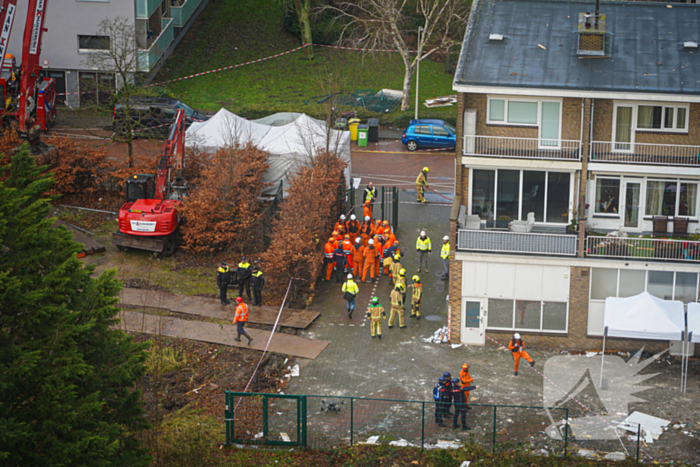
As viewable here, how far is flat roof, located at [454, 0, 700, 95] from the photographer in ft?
83.3

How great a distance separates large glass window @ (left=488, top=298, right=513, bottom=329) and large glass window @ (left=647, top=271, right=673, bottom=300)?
3.91 meters

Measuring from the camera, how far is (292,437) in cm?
2017

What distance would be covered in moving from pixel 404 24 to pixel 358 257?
2532 centimetres

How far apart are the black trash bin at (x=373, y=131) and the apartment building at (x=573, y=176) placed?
16.3 meters

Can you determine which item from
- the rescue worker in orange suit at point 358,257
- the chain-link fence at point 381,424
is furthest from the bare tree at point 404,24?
the chain-link fence at point 381,424

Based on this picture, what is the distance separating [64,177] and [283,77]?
19313 mm

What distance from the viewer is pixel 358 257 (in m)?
29.4

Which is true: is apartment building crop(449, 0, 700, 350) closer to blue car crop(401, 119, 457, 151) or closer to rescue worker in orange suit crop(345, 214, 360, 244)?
rescue worker in orange suit crop(345, 214, 360, 244)

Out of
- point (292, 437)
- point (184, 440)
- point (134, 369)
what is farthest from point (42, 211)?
point (292, 437)

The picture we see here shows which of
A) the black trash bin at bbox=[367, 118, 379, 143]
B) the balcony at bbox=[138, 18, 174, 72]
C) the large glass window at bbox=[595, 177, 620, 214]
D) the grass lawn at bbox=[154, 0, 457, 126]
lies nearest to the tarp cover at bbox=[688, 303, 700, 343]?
the large glass window at bbox=[595, 177, 620, 214]

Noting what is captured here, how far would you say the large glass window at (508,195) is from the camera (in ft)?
87.0

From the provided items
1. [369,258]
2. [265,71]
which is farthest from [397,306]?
[265,71]

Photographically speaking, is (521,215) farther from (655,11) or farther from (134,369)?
(134,369)

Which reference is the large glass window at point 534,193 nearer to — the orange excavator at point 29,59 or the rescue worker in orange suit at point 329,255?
the rescue worker in orange suit at point 329,255
